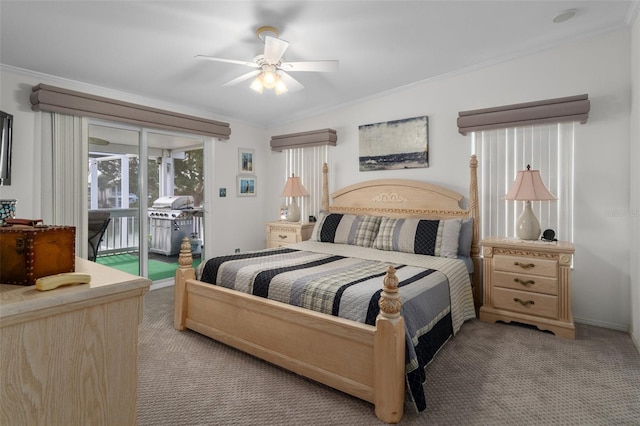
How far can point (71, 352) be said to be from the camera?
2.61 feet

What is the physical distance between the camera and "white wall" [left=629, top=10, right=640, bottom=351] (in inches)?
99.3

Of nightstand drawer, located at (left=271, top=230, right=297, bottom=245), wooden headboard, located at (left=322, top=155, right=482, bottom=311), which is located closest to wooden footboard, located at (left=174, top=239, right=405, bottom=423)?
nightstand drawer, located at (left=271, top=230, right=297, bottom=245)

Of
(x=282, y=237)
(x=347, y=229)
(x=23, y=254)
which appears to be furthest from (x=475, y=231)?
(x=23, y=254)

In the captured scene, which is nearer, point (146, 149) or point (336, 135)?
point (146, 149)

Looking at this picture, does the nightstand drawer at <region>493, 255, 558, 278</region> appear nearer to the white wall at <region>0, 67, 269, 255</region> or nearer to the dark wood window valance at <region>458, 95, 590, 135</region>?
the dark wood window valance at <region>458, 95, 590, 135</region>

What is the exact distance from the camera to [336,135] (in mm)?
4684

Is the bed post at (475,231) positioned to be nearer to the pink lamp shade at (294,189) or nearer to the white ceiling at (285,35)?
the white ceiling at (285,35)

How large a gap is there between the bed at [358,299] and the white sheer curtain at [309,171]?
115 cm

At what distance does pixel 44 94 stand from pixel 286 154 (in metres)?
2.98

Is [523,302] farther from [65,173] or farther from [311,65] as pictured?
[65,173]

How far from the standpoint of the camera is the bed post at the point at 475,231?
3367 millimetres

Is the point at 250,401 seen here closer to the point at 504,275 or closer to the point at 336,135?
the point at 504,275

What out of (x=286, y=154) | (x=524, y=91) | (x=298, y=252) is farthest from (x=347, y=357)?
(x=286, y=154)

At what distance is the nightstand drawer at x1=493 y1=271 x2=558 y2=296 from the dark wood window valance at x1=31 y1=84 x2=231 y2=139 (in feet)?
12.7
